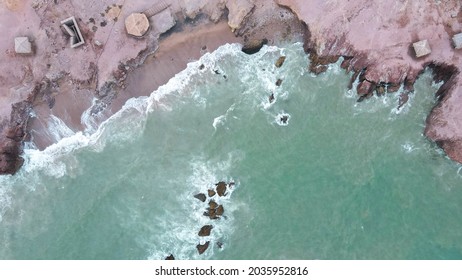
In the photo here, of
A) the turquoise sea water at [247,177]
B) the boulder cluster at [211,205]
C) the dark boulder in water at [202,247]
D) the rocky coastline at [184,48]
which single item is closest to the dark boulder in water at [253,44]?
the rocky coastline at [184,48]

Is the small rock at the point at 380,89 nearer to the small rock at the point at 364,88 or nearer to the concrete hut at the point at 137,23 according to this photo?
the small rock at the point at 364,88

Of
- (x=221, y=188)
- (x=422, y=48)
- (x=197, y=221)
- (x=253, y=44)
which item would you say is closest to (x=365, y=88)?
(x=422, y=48)

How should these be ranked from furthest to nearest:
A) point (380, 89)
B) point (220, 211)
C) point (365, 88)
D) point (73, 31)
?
1. point (73, 31)
2. point (380, 89)
3. point (365, 88)
4. point (220, 211)

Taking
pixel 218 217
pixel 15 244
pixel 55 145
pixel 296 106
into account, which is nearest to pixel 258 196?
pixel 218 217

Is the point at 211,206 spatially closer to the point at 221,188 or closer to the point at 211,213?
the point at 211,213

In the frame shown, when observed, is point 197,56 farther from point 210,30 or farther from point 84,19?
point 84,19

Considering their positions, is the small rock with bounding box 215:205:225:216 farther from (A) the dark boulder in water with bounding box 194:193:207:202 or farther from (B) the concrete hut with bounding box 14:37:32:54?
(B) the concrete hut with bounding box 14:37:32:54
